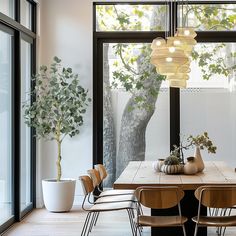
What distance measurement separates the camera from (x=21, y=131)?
23.0ft

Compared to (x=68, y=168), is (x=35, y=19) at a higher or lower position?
higher

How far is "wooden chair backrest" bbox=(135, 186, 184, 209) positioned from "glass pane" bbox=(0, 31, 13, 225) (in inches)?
94.4

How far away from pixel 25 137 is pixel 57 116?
557 millimetres

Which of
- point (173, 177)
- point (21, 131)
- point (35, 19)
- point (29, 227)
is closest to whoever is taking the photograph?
point (173, 177)

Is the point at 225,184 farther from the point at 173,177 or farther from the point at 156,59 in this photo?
the point at 156,59

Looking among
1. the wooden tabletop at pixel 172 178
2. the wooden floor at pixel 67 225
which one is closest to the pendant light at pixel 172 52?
the wooden tabletop at pixel 172 178

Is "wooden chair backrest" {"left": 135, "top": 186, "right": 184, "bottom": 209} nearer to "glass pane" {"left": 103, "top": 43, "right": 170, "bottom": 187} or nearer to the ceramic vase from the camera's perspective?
the ceramic vase

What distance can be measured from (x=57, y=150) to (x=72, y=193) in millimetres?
817

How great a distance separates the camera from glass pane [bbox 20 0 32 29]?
279 inches

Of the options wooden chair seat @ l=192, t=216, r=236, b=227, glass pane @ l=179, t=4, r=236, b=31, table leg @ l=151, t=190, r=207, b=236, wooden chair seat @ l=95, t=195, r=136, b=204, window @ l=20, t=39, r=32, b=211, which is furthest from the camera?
glass pane @ l=179, t=4, r=236, b=31

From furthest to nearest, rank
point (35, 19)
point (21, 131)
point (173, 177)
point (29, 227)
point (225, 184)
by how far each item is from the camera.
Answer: point (35, 19), point (21, 131), point (29, 227), point (173, 177), point (225, 184)

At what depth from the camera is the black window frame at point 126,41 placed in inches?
307

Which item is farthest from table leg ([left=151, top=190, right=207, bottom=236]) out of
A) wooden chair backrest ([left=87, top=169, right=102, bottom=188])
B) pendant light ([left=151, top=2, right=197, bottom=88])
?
pendant light ([left=151, top=2, right=197, bottom=88])

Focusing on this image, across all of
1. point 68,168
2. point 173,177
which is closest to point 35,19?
point 68,168
